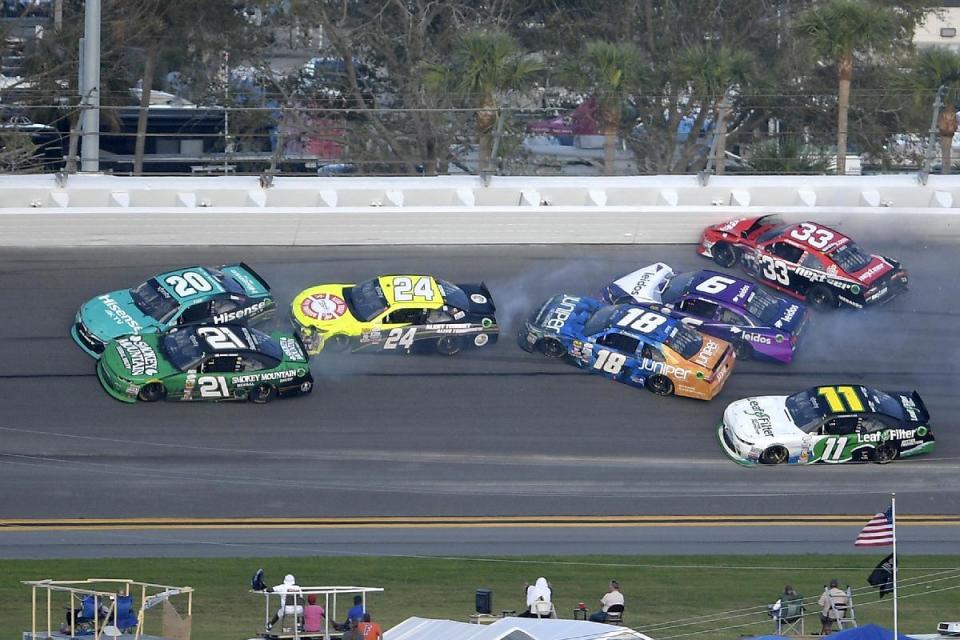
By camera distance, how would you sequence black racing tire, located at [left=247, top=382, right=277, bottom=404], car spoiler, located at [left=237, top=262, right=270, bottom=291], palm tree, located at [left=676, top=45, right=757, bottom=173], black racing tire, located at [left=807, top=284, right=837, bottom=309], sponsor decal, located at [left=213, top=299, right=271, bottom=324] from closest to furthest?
1. black racing tire, located at [left=247, top=382, right=277, bottom=404]
2. sponsor decal, located at [left=213, top=299, right=271, bottom=324]
3. car spoiler, located at [left=237, top=262, right=270, bottom=291]
4. black racing tire, located at [left=807, top=284, right=837, bottom=309]
5. palm tree, located at [left=676, top=45, right=757, bottom=173]

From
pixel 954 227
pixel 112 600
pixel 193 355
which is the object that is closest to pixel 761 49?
pixel 954 227

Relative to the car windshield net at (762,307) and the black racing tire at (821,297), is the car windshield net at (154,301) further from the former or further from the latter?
the black racing tire at (821,297)

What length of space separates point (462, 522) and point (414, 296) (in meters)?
4.76

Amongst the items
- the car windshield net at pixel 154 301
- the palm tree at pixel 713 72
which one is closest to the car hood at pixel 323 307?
the car windshield net at pixel 154 301

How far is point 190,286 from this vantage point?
2617 centimetres

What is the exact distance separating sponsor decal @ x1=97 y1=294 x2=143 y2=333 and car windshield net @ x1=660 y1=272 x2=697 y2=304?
822 cm

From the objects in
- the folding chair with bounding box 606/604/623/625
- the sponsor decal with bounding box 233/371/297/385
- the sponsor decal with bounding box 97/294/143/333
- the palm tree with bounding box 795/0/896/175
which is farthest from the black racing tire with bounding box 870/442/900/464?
the palm tree with bounding box 795/0/896/175

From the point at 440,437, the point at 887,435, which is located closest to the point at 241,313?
the point at 440,437

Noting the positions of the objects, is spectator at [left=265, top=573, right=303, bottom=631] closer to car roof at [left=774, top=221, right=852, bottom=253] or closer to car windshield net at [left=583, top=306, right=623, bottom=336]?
car windshield net at [left=583, top=306, right=623, bottom=336]

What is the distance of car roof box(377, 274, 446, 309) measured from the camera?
25812 millimetres

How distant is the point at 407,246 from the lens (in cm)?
3019

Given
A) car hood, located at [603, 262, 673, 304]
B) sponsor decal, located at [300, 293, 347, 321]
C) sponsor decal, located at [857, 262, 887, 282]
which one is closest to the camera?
sponsor decal, located at [300, 293, 347, 321]

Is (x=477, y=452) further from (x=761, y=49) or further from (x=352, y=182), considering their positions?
(x=761, y=49)

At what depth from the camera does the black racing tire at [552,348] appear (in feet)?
85.6
